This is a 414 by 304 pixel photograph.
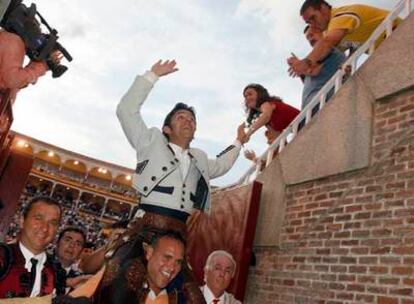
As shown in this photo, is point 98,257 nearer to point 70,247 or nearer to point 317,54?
point 70,247

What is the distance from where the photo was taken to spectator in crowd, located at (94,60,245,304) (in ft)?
8.48

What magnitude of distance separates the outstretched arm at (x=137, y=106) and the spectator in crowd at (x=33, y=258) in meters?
0.66

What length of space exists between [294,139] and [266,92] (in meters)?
1.03

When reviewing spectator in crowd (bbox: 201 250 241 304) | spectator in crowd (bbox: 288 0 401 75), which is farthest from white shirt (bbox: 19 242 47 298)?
spectator in crowd (bbox: 288 0 401 75)

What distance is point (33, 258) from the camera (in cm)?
232

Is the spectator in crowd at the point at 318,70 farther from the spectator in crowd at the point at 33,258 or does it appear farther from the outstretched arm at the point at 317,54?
the spectator in crowd at the point at 33,258

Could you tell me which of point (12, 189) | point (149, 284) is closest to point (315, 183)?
point (149, 284)

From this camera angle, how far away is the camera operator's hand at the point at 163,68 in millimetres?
2777

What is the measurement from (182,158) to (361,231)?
186 centimetres

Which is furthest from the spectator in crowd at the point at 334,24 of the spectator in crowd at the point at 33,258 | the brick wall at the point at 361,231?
the spectator in crowd at the point at 33,258

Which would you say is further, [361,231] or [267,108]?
[267,108]

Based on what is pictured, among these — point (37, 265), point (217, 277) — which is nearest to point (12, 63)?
point (37, 265)

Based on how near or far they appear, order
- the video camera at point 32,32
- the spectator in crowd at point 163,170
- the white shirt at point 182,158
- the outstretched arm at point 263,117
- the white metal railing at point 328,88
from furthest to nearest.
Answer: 1. the outstretched arm at point 263,117
2. the white metal railing at point 328,88
3. the video camera at point 32,32
4. the white shirt at point 182,158
5. the spectator in crowd at point 163,170

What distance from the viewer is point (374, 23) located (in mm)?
4754
